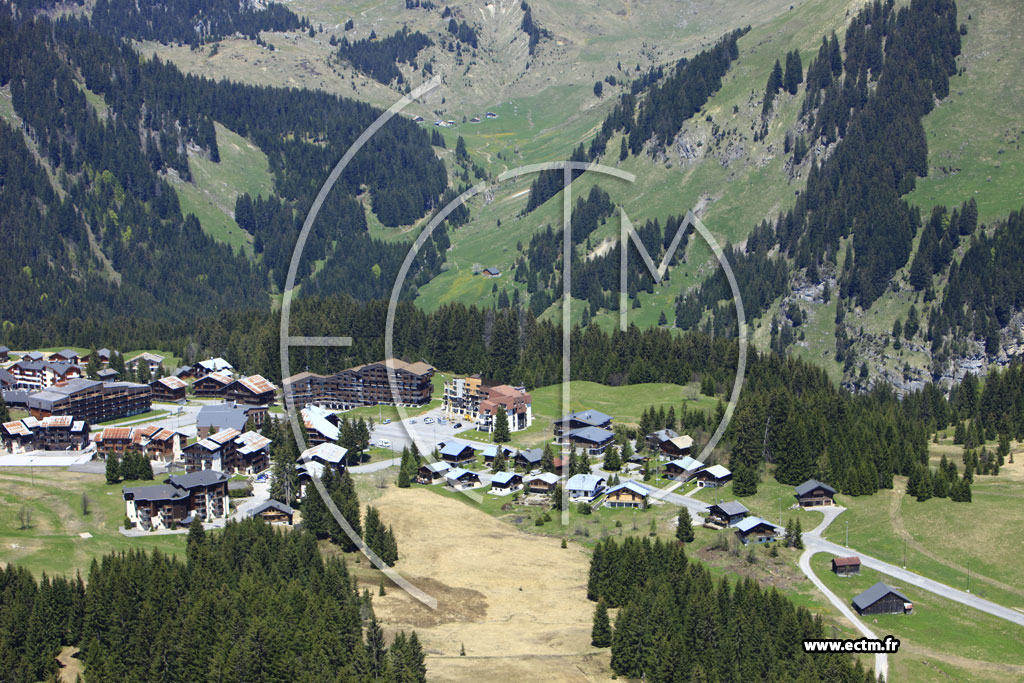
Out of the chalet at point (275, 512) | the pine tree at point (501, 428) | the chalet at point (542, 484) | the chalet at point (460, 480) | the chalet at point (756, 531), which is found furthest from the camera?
the pine tree at point (501, 428)

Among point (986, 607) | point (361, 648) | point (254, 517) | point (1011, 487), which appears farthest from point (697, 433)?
point (361, 648)

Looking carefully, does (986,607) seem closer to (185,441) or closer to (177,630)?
(177,630)

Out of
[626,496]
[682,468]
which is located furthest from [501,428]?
[626,496]

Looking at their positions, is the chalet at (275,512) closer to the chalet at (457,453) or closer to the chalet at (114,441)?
the chalet at (457,453)

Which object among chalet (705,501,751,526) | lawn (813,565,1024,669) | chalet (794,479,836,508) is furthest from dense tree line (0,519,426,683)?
chalet (794,479,836,508)

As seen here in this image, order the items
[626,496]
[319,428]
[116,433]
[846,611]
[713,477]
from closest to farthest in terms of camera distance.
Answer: [846,611]
[626,496]
[713,477]
[116,433]
[319,428]

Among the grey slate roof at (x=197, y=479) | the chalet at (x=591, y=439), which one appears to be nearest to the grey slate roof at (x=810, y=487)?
the chalet at (x=591, y=439)

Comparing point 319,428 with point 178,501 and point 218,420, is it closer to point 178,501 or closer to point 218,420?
point 218,420
